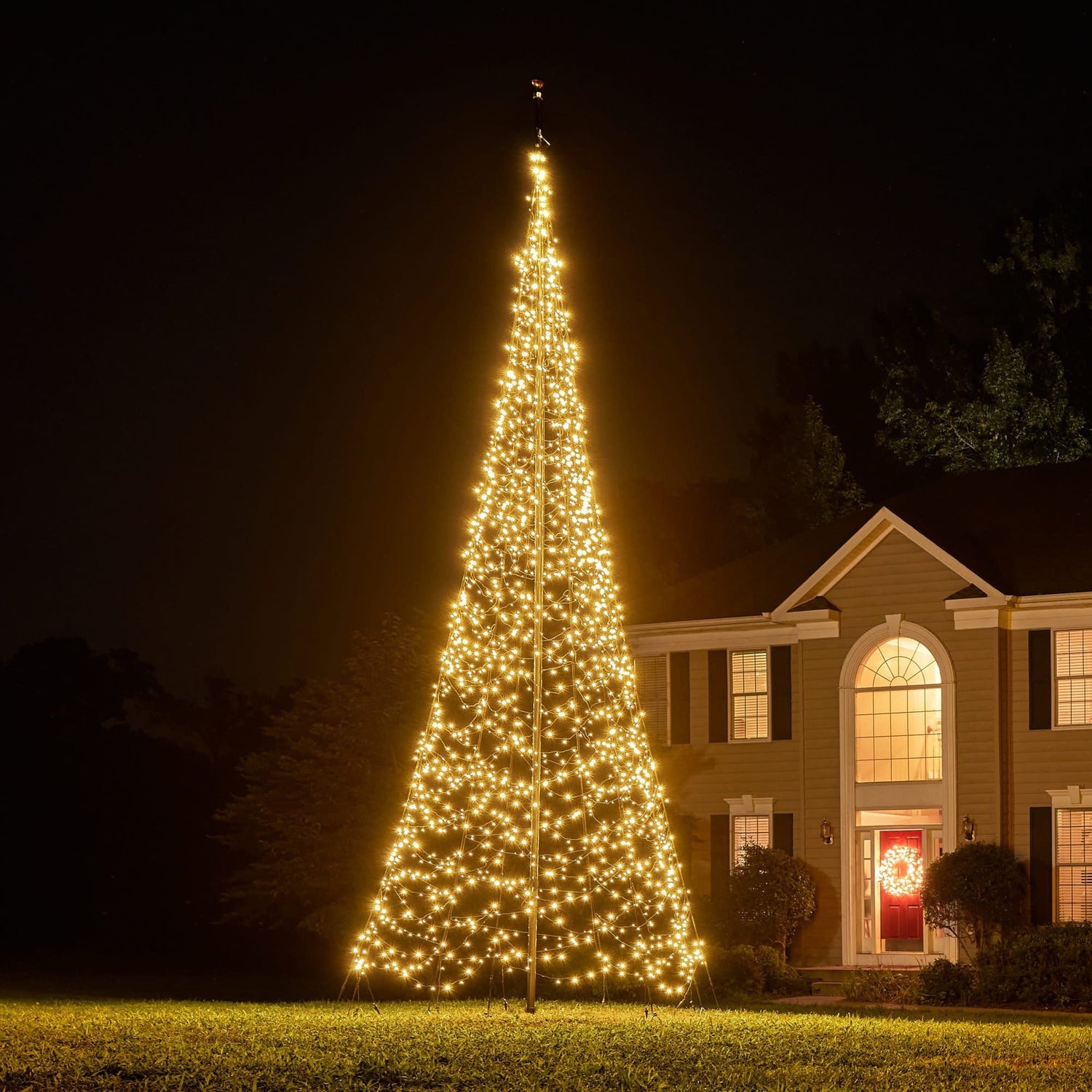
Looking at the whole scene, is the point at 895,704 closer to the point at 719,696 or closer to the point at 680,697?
the point at 719,696

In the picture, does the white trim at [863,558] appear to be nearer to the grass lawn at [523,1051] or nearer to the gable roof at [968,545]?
the gable roof at [968,545]

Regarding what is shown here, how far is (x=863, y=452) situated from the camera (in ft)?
143

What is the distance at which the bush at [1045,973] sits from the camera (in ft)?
65.6

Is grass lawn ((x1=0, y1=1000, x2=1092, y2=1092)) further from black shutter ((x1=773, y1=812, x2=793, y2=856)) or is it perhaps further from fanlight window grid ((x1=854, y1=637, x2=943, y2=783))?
black shutter ((x1=773, y1=812, x2=793, y2=856))

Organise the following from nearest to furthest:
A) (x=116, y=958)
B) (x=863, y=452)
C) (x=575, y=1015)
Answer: (x=575, y=1015), (x=116, y=958), (x=863, y=452)

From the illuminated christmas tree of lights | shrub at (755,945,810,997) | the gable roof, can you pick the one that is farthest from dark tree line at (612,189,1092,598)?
the illuminated christmas tree of lights

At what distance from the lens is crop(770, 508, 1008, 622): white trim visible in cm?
2533

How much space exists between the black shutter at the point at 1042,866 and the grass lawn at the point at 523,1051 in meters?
7.63

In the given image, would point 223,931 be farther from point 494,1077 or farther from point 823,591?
point 494,1077

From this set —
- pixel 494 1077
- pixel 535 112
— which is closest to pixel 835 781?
pixel 535 112

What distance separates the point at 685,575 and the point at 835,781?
17.8m

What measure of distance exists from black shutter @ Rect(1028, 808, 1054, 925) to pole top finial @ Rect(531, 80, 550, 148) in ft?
42.5

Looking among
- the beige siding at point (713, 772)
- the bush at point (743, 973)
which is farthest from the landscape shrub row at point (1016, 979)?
the beige siding at point (713, 772)

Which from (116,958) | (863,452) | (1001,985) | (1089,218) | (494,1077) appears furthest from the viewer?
(863,452)
